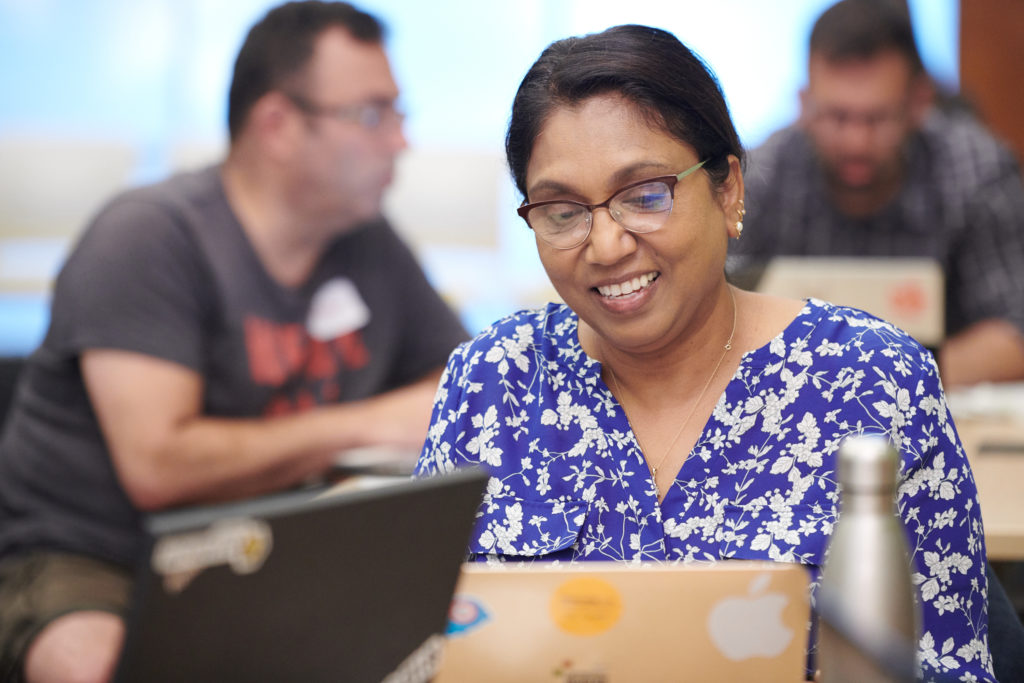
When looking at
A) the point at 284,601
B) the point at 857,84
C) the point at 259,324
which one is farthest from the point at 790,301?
the point at 857,84

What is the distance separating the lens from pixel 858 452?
25.6 inches

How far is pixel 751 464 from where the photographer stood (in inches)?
52.4

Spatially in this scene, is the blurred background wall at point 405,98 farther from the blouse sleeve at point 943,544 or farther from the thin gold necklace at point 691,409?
the blouse sleeve at point 943,544

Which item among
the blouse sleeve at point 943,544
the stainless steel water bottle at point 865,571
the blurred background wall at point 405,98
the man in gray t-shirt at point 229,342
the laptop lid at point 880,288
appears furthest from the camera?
the blurred background wall at point 405,98

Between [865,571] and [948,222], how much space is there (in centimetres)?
266

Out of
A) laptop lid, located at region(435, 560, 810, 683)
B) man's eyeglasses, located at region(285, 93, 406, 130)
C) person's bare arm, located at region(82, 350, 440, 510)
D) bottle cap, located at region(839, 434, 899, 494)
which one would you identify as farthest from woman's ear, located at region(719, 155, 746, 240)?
man's eyeglasses, located at region(285, 93, 406, 130)

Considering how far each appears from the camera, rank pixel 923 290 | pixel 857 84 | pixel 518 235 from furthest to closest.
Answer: pixel 518 235 → pixel 857 84 → pixel 923 290

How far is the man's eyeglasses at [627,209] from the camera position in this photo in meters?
1.31

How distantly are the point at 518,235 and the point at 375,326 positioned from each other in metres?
3.16

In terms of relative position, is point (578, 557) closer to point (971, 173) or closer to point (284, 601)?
point (284, 601)

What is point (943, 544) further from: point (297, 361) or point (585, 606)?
point (297, 361)

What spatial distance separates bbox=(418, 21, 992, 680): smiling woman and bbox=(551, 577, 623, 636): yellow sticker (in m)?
0.45

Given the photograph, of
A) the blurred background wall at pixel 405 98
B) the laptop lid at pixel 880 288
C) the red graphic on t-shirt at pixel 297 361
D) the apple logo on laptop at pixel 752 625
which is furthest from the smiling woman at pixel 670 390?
the blurred background wall at pixel 405 98

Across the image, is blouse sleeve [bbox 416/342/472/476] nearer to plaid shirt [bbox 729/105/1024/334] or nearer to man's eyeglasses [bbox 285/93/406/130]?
man's eyeglasses [bbox 285/93/406/130]
